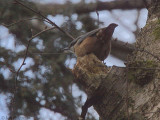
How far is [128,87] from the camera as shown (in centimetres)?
183

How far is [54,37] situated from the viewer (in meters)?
3.44

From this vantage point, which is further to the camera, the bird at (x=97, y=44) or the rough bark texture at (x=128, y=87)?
the bird at (x=97, y=44)

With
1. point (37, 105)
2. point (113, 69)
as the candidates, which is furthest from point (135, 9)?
point (113, 69)

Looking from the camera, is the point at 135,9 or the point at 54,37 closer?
the point at 54,37

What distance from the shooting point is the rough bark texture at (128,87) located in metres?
1.65

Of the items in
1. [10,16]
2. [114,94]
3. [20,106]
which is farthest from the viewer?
[10,16]

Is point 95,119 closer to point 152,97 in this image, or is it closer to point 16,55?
point 16,55

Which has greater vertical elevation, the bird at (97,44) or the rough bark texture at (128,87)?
the bird at (97,44)

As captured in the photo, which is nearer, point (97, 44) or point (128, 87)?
point (128, 87)

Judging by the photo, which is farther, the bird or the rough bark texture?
the bird

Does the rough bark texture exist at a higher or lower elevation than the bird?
lower

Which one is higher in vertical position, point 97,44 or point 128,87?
point 97,44

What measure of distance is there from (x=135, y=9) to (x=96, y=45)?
2041mm

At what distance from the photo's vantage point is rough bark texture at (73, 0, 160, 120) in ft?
5.43
